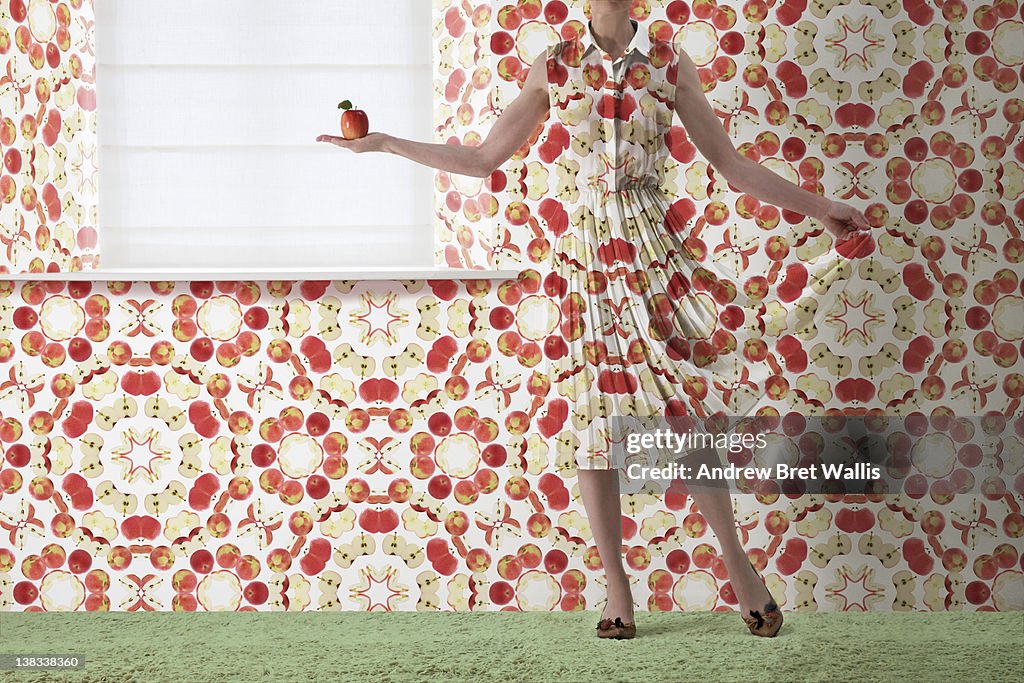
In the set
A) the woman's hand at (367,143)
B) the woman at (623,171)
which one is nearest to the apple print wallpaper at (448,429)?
the woman at (623,171)

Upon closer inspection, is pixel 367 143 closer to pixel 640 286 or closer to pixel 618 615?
pixel 640 286

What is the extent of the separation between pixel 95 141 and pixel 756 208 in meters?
1.64

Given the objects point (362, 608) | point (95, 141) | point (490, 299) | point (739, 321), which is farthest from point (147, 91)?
point (739, 321)

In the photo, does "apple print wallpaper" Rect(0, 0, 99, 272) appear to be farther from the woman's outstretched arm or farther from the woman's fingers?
the woman's outstretched arm

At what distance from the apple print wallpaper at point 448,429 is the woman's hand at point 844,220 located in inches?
6.5

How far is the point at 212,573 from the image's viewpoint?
2227mm

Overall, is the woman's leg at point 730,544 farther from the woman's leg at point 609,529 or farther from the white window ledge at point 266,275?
the white window ledge at point 266,275

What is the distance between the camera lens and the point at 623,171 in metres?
1.97

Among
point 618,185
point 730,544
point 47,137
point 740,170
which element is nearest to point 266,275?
point 47,137

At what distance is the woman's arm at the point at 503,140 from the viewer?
2.02 m

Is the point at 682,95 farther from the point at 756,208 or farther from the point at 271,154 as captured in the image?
the point at 271,154

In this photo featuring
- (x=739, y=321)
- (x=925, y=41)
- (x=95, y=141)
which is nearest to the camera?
(x=739, y=321)

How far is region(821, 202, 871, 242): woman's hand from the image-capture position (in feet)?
6.50

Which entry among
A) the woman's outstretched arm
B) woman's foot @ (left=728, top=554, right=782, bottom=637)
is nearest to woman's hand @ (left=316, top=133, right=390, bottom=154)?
the woman's outstretched arm
